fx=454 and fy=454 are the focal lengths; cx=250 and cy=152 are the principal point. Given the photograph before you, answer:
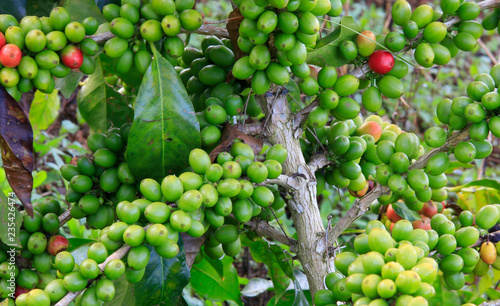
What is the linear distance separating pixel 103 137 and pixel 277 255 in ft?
2.47

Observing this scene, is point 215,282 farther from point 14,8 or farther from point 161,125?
point 14,8

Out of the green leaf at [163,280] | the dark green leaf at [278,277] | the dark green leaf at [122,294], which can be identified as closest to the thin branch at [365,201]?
the dark green leaf at [278,277]

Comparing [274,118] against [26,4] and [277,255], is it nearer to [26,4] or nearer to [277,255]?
[277,255]

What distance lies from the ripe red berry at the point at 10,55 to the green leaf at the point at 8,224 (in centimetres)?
36

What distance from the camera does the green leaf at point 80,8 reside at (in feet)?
5.02

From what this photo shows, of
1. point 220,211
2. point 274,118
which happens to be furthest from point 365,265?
point 274,118

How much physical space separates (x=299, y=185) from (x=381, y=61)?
459 mm

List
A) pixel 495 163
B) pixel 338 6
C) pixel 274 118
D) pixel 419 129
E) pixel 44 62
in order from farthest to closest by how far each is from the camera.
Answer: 1. pixel 419 129
2. pixel 495 163
3. pixel 274 118
4. pixel 338 6
5. pixel 44 62

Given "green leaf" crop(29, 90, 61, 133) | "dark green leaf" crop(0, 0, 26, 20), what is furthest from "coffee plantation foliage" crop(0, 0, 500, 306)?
"green leaf" crop(29, 90, 61, 133)

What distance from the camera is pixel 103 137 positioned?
5.09ft

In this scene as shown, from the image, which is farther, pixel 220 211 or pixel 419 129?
pixel 419 129

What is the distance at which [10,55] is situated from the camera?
→ 3.79ft

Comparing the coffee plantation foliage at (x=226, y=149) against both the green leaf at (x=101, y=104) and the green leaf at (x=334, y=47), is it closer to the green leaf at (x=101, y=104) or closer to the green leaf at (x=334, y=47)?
the green leaf at (x=334, y=47)

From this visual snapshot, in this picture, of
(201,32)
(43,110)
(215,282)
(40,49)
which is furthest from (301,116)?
(43,110)
